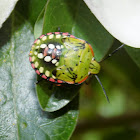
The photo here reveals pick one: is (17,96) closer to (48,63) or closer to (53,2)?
(48,63)

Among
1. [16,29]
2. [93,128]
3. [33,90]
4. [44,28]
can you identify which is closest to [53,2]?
[44,28]

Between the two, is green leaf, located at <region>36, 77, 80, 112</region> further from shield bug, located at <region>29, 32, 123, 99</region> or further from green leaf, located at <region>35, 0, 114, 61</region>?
green leaf, located at <region>35, 0, 114, 61</region>

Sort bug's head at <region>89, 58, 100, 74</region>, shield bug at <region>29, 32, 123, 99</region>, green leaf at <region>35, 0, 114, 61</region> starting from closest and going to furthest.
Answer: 1. green leaf at <region>35, 0, 114, 61</region>
2. shield bug at <region>29, 32, 123, 99</region>
3. bug's head at <region>89, 58, 100, 74</region>

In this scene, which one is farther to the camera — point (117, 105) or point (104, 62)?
point (117, 105)

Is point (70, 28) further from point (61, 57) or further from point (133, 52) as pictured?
point (133, 52)

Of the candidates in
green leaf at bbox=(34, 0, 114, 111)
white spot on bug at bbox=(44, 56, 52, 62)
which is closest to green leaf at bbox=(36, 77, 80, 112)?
green leaf at bbox=(34, 0, 114, 111)

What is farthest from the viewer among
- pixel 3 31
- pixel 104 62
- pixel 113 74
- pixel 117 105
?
pixel 117 105
